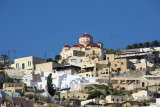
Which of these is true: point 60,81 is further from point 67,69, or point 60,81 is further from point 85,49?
point 85,49

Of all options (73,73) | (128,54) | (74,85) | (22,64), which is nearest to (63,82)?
(74,85)

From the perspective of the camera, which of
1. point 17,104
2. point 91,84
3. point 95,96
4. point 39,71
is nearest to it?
point 17,104

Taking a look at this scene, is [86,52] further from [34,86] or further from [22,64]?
[34,86]

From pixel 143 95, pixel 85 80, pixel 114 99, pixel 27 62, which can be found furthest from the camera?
pixel 27 62

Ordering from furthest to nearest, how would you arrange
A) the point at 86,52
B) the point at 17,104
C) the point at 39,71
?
1. the point at 86,52
2. the point at 39,71
3. the point at 17,104

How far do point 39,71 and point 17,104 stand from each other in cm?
2654

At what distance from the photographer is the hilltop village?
5369 centimetres

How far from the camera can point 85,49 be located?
87875 millimetres

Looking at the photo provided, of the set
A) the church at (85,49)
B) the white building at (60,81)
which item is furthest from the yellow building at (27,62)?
the church at (85,49)

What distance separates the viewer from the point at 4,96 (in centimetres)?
4622

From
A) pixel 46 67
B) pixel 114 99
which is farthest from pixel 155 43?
pixel 114 99

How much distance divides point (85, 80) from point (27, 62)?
50.4ft

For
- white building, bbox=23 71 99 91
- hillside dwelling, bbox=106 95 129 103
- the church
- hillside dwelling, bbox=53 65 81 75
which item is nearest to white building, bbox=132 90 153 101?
hillside dwelling, bbox=106 95 129 103

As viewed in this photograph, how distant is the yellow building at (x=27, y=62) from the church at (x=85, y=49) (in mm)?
8301
